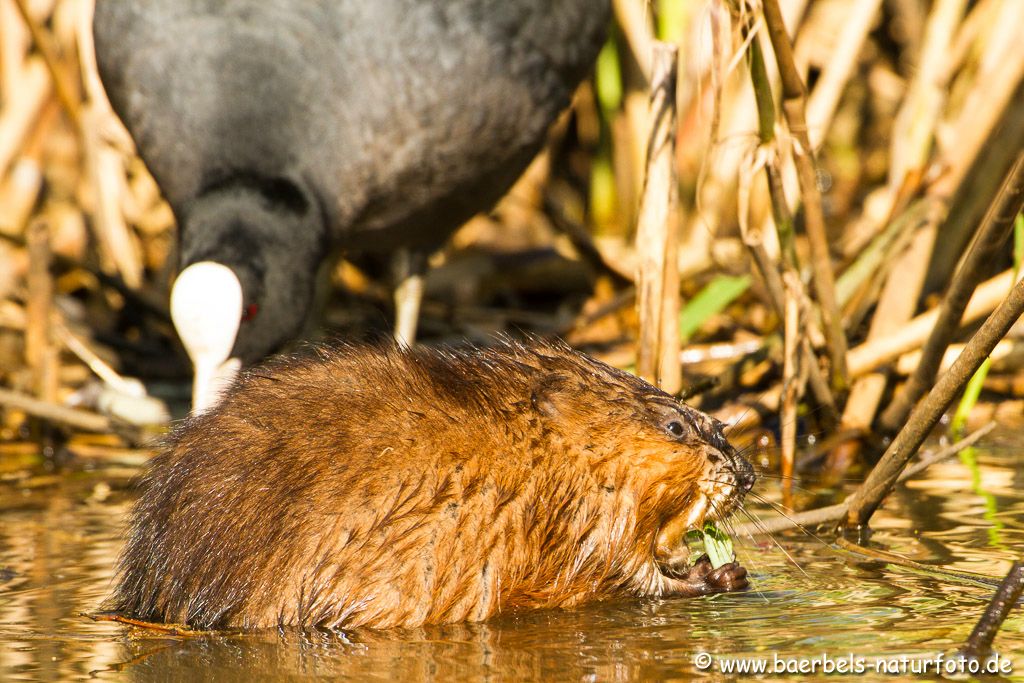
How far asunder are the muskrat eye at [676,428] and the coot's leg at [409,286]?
2547mm

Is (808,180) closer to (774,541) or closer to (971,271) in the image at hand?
(971,271)

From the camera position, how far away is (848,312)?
426 centimetres

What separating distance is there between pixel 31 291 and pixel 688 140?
111 inches

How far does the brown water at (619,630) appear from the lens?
2115 mm

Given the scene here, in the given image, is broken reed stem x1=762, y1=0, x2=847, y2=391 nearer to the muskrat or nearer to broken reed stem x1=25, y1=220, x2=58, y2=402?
the muskrat

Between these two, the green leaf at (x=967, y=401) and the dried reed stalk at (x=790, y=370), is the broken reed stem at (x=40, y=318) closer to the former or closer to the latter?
the dried reed stalk at (x=790, y=370)

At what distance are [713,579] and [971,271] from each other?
2.41 ft

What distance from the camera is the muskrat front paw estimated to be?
100 inches

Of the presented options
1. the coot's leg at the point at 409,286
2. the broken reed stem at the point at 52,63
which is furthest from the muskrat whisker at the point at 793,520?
the broken reed stem at the point at 52,63

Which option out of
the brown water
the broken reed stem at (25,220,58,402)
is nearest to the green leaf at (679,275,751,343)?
the brown water

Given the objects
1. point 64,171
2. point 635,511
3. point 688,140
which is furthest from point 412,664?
point 64,171

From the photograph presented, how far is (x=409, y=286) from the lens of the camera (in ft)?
17.0

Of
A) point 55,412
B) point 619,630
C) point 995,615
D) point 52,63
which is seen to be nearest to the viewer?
point 995,615

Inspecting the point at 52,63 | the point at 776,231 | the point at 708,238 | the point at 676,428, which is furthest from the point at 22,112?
the point at 676,428
